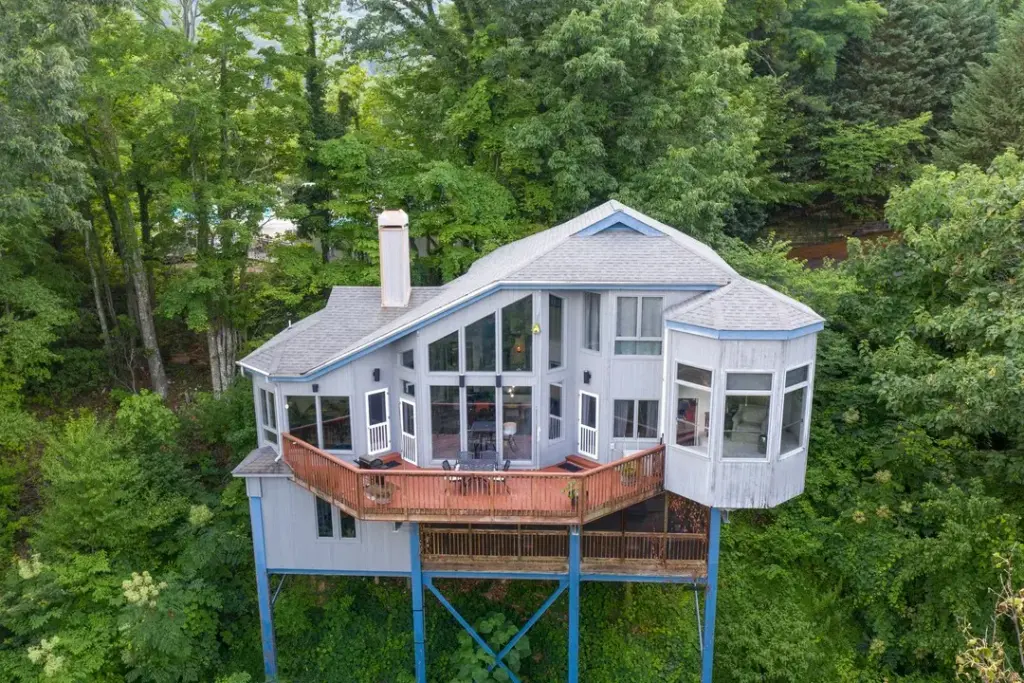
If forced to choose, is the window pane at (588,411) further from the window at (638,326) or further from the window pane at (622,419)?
the window at (638,326)

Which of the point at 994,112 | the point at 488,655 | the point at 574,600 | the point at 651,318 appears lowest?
the point at 488,655

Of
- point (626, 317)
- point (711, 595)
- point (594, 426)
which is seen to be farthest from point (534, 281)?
point (711, 595)

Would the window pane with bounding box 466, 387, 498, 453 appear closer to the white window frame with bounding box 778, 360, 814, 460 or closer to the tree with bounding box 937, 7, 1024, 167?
the white window frame with bounding box 778, 360, 814, 460

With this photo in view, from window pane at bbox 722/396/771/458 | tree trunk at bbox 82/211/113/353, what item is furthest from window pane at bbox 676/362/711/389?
tree trunk at bbox 82/211/113/353

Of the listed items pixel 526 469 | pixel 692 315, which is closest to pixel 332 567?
pixel 526 469

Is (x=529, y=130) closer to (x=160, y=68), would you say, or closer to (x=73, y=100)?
(x=160, y=68)

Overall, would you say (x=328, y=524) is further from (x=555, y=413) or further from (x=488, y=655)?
(x=555, y=413)
